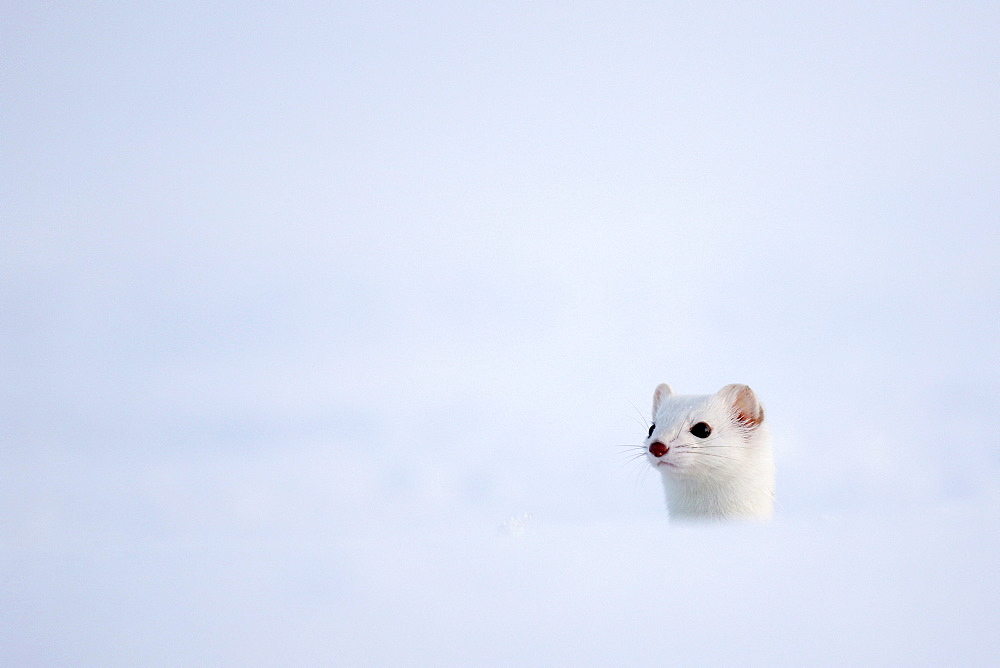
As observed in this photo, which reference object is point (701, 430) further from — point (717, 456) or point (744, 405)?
point (744, 405)

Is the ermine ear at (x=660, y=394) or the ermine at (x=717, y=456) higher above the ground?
the ermine ear at (x=660, y=394)

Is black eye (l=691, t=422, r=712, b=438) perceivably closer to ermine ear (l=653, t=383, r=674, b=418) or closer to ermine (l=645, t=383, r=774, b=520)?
ermine (l=645, t=383, r=774, b=520)

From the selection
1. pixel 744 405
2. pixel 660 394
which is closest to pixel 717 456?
pixel 744 405

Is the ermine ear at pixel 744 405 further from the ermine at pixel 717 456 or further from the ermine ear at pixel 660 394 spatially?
the ermine ear at pixel 660 394

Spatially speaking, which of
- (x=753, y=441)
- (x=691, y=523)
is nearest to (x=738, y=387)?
(x=753, y=441)

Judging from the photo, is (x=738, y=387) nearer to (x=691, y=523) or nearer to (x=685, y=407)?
(x=685, y=407)

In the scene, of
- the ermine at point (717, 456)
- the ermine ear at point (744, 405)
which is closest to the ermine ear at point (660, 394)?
the ermine at point (717, 456)

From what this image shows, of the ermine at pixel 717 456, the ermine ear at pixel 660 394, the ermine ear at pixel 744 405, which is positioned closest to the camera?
the ermine at pixel 717 456
